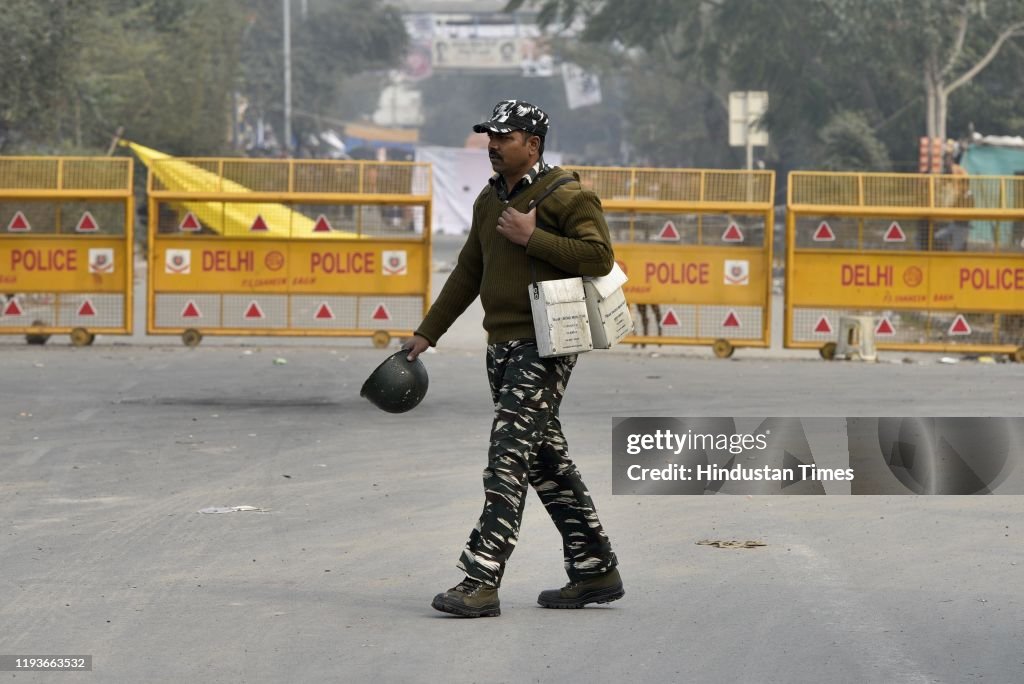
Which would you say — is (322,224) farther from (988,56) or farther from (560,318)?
(988,56)

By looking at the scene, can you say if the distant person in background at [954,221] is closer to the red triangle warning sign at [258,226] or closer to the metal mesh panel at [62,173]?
the red triangle warning sign at [258,226]

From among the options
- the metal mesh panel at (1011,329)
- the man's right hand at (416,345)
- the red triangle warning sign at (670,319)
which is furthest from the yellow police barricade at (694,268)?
the man's right hand at (416,345)

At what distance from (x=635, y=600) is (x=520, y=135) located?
1.90 metres

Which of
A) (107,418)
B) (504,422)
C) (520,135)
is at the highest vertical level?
(520,135)

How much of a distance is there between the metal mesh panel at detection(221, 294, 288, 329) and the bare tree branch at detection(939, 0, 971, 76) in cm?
2714

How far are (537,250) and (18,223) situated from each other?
1525 cm

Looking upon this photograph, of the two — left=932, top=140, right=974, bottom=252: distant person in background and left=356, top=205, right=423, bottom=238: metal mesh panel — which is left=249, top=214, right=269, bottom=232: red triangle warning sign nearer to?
left=356, top=205, right=423, bottom=238: metal mesh panel

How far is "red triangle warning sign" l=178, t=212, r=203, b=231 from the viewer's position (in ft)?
68.7

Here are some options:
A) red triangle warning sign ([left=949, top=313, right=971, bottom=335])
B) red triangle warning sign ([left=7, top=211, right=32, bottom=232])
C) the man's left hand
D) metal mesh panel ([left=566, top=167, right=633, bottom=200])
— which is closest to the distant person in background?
red triangle warning sign ([left=949, top=313, right=971, bottom=335])

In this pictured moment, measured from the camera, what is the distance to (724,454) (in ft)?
40.5

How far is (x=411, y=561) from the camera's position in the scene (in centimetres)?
812

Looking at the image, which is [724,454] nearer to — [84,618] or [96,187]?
[84,618]

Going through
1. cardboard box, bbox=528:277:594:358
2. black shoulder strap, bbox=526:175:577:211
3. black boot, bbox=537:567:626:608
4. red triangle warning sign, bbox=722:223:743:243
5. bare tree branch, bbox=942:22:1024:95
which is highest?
bare tree branch, bbox=942:22:1024:95

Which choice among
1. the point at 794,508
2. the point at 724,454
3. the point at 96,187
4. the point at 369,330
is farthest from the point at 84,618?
the point at 96,187
